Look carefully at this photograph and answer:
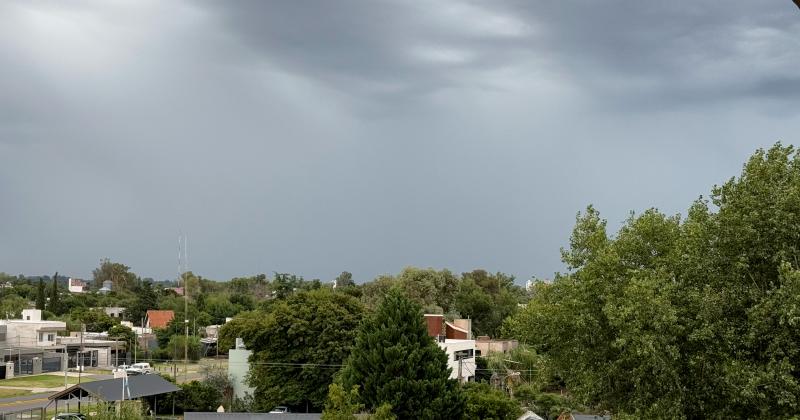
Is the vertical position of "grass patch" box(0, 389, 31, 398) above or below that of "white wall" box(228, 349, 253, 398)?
below

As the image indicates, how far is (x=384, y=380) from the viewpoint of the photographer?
34.6m

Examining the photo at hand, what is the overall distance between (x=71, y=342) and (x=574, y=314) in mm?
68682

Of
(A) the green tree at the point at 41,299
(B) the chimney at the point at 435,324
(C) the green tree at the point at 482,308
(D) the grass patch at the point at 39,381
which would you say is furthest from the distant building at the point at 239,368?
(A) the green tree at the point at 41,299

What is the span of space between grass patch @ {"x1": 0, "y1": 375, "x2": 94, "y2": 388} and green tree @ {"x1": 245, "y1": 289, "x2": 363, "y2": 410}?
26.2 meters

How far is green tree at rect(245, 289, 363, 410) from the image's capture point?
44.4 metres

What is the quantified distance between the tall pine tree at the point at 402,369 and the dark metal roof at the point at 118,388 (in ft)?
38.0

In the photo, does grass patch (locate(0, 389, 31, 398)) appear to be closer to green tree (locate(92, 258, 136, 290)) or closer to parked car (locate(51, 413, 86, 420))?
parked car (locate(51, 413, 86, 420))

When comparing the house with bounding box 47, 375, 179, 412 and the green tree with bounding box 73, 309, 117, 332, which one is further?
the green tree with bounding box 73, 309, 117, 332

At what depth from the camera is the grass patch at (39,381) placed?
64750 mm

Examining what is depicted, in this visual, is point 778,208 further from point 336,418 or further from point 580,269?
point 336,418

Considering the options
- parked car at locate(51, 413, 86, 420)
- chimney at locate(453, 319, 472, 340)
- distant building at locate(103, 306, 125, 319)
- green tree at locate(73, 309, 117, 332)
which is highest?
distant building at locate(103, 306, 125, 319)

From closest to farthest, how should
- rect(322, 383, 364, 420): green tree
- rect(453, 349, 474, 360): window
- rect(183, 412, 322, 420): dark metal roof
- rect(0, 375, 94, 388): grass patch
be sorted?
rect(322, 383, 364, 420): green tree < rect(183, 412, 322, 420): dark metal roof < rect(453, 349, 474, 360): window < rect(0, 375, 94, 388): grass patch

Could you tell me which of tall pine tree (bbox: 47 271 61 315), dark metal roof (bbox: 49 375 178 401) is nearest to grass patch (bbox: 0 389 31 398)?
dark metal roof (bbox: 49 375 178 401)

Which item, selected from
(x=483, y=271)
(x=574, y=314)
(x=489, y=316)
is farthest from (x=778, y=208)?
(x=483, y=271)
